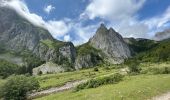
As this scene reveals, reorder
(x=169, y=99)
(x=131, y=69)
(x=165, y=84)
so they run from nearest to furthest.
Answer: (x=169, y=99) → (x=165, y=84) → (x=131, y=69)

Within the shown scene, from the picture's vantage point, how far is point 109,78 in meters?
67.0

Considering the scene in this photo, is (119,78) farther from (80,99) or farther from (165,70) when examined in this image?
(80,99)

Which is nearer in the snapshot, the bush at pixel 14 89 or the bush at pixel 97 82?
the bush at pixel 97 82

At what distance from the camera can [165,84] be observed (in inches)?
2025

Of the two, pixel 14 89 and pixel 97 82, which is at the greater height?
pixel 97 82

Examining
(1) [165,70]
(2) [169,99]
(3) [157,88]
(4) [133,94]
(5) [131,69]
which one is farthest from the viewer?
(5) [131,69]

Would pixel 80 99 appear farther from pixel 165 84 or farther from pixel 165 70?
pixel 165 70

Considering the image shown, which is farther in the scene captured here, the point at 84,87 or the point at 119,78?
the point at 119,78

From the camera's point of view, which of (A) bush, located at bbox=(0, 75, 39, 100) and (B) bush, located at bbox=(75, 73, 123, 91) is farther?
(A) bush, located at bbox=(0, 75, 39, 100)

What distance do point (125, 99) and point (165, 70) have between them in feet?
150

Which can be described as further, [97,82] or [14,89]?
[14,89]

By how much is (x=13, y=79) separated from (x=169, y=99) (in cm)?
4527

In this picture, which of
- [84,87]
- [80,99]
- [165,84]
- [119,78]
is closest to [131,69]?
[119,78]

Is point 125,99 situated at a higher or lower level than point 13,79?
lower
